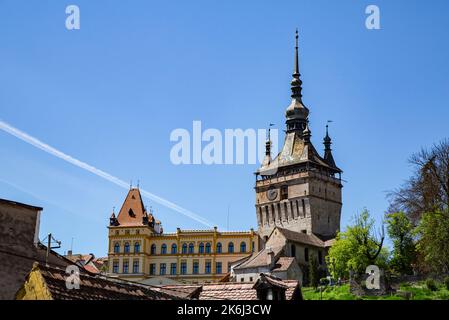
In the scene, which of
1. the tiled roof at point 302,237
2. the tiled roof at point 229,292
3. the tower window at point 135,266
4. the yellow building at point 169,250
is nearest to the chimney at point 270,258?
the tiled roof at point 302,237

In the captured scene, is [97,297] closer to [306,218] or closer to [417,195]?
[417,195]

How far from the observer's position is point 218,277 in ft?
373

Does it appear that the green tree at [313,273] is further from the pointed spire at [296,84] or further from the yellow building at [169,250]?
the pointed spire at [296,84]

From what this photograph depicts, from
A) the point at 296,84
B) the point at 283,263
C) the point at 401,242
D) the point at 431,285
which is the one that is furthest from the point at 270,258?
the point at 296,84

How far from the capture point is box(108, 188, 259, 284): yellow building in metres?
115

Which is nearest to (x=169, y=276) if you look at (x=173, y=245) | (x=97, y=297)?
(x=173, y=245)

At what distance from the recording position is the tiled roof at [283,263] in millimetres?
87294

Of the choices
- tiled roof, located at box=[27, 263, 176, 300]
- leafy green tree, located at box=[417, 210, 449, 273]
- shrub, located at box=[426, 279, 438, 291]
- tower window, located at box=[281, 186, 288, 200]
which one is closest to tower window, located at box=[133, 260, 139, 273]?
tower window, located at box=[281, 186, 288, 200]

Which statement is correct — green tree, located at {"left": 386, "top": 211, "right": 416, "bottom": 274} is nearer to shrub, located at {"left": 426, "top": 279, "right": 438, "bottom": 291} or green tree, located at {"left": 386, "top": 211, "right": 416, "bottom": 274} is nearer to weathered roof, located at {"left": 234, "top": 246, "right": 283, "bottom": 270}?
weathered roof, located at {"left": 234, "top": 246, "right": 283, "bottom": 270}

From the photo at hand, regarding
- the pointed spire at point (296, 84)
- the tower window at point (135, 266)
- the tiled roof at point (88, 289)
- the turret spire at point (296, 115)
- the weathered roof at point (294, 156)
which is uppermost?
the pointed spire at point (296, 84)

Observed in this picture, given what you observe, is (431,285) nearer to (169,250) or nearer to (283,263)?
(283,263)

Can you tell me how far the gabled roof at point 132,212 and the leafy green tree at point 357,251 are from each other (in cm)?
3905
